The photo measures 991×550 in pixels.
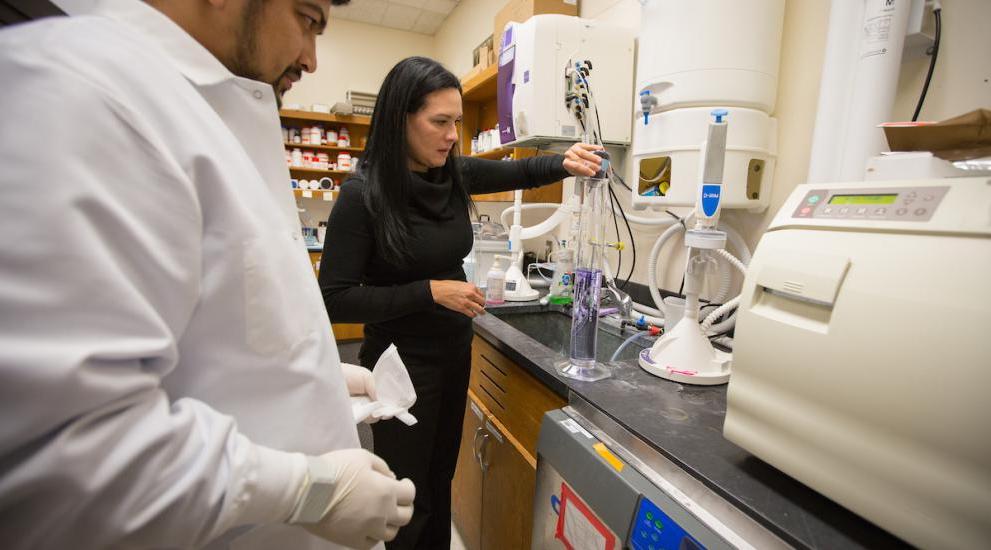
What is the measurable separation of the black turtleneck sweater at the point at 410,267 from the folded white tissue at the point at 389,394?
0.19 meters

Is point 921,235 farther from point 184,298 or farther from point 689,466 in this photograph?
point 184,298

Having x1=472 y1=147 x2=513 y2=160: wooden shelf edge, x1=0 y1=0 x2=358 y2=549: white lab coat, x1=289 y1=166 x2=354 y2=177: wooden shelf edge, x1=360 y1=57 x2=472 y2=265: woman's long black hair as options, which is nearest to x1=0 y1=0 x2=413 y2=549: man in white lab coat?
x1=0 y1=0 x2=358 y2=549: white lab coat

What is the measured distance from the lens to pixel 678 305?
3.90 ft

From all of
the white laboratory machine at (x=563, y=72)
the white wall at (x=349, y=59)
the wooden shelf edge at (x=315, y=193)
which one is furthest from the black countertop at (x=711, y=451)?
the white wall at (x=349, y=59)

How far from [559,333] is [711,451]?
0.83m

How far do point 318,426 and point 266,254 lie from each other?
0.25 meters

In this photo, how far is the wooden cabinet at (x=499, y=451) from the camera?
3.81ft

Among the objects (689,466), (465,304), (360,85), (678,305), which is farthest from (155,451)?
(360,85)

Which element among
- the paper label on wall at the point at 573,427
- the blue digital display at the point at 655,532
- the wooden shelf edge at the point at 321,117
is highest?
the wooden shelf edge at the point at 321,117

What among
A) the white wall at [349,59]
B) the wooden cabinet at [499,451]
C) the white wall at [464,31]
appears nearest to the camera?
the wooden cabinet at [499,451]

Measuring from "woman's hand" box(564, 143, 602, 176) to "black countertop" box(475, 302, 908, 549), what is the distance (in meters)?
0.51

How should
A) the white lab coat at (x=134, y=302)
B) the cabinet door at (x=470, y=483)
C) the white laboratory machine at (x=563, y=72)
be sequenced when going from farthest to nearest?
the white laboratory machine at (x=563, y=72)
the cabinet door at (x=470, y=483)
the white lab coat at (x=134, y=302)

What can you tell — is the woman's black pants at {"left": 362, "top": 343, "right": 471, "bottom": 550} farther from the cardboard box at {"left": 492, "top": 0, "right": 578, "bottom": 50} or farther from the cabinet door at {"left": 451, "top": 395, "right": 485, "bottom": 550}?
the cardboard box at {"left": 492, "top": 0, "right": 578, "bottom": 50}

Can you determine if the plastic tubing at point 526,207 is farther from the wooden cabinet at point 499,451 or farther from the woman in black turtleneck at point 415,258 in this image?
the wooden cabinet at point 499,451
